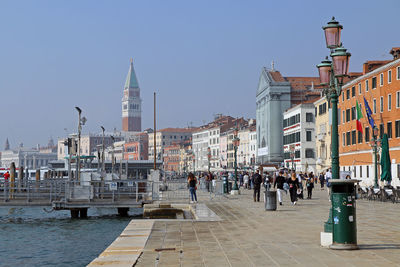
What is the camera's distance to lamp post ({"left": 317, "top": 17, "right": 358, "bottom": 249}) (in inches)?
444

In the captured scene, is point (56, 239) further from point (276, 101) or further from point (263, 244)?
point (276, 101)

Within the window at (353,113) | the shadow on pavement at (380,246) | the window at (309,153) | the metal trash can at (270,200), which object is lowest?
the shadow on pavement at (380,246)

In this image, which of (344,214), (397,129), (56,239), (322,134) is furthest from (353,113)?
(344,214)

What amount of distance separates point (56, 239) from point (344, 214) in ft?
47.4

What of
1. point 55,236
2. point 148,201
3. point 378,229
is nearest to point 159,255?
point 378,229

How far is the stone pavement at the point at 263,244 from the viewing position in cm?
1035

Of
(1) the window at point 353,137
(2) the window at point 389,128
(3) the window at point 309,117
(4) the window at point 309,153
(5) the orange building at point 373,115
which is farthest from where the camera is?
(4) the window at point 309,153

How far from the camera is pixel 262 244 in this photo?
12.7 m

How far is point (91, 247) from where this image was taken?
66.8 ft

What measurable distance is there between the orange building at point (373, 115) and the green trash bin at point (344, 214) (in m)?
35.6

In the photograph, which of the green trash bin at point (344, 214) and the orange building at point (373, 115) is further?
the orange building at point (373, 115)

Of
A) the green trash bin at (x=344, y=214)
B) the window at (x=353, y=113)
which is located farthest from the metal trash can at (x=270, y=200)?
the window at (x=353, y=113)

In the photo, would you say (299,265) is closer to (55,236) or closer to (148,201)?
(55,236)

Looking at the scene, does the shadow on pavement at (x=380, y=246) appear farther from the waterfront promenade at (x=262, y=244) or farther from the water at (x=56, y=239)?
the water at (x=56, y=239)
